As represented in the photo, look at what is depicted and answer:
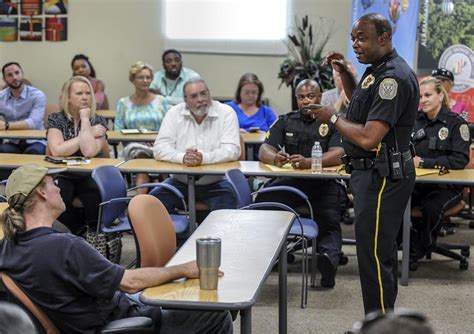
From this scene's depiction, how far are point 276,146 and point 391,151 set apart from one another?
1.92 m

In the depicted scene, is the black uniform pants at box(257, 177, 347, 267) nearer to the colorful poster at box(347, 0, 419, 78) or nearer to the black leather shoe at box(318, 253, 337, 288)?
the black leather shoe at box(318, 253, 337, 288)

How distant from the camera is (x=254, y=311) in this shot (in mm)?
4484

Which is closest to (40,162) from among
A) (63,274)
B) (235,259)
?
(235,259)

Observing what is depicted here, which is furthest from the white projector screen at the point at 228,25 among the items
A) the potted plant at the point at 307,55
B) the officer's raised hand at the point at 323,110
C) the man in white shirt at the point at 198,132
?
the officer's raised hand at the point at 323,110

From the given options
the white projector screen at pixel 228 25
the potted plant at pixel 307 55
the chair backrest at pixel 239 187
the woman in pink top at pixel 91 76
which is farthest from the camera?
the white projector screen at pixel 228 25

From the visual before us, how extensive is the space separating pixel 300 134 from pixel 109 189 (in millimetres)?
1451

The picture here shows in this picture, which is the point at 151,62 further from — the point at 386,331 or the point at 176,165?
the point at 386,331

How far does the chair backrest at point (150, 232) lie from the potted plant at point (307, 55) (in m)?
4.88

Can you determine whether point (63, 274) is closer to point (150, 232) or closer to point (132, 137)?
point (150, 232)

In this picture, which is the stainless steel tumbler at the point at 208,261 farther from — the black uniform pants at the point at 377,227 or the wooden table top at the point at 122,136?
the wooden table top at the point at 122,136

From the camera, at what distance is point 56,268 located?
2.60m

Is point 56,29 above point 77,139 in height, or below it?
above

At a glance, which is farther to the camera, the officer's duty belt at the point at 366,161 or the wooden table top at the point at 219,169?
the wooden table top at the point at 219,169

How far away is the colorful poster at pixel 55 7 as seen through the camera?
10.1 m
